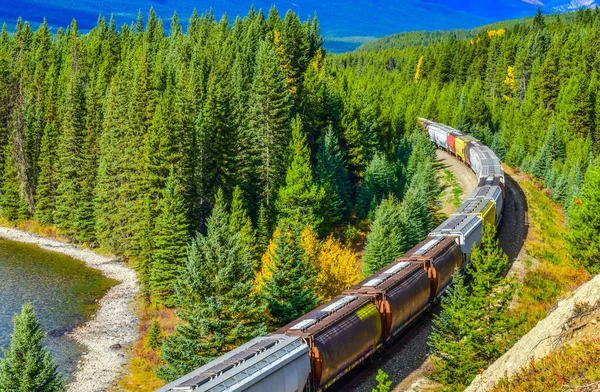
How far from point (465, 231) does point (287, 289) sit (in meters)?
13.7

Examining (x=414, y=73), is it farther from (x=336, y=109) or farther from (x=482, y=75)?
(x=336, y=109)

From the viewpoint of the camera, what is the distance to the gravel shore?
1612 inches

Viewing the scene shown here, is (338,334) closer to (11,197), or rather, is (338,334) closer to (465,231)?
(465,231)

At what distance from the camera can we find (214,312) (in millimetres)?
30656

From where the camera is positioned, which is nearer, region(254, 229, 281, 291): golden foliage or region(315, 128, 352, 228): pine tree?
region(254, 229, 281, 291): golden foliage

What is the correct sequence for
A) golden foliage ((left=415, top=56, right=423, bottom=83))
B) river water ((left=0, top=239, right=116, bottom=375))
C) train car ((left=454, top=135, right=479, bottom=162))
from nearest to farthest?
river water ((left=0, top=239, right=116, bottom=375)) → train car ((left=454, top=135, right=479, bottom=162)) → golden foliage ((left=415, top=56, right=423, bottom=83))

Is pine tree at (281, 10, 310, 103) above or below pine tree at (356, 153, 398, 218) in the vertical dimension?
above

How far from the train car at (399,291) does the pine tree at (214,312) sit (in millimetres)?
5693

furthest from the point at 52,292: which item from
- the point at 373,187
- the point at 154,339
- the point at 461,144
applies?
the point at 461,144

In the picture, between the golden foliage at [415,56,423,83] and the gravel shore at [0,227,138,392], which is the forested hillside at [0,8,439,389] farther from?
the golden foliage at [415,56,423,83]

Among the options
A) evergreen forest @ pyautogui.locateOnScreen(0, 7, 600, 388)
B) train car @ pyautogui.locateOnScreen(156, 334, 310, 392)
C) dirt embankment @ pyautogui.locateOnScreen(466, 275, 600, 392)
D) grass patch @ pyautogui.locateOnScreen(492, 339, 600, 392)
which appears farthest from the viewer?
evergreen forest @ pyautogui.locateOnScreen(0, 7, 600, 388)

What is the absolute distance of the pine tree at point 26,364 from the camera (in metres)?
26.8

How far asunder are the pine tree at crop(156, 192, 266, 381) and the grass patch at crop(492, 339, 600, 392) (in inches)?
628

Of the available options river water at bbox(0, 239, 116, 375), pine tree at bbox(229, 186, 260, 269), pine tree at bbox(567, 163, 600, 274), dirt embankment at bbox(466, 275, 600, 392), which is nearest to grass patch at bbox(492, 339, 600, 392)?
dirt embankment at bbox(466, 275, 600, 392)
